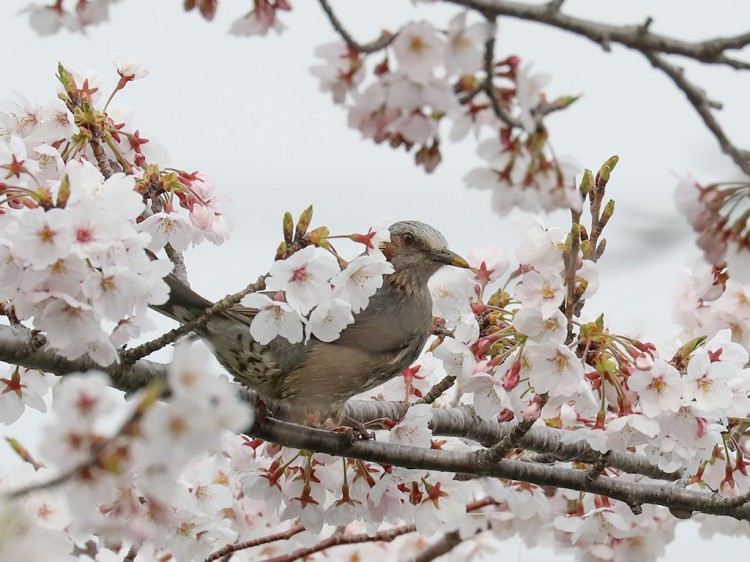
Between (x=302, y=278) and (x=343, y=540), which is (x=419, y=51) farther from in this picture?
(x=343, y=540)

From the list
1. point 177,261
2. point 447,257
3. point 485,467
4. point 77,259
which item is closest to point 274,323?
point 77,259

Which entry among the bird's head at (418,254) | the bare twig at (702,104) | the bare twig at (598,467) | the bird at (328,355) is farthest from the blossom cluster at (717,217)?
the bird's head at (418,254)

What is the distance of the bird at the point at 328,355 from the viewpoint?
2934mm

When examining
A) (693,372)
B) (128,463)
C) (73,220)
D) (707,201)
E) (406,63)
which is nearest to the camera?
(128,463)

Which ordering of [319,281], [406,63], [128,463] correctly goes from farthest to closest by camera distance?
1. [319,281]
2. [406,63]
3. [128,463]

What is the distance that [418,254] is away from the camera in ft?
11.0

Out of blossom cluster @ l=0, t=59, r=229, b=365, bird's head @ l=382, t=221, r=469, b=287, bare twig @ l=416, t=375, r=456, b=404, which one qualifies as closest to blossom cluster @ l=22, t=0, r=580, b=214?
blossom cluster @ l=0, t=59, r=229, b=365

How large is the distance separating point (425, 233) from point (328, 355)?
24.1 inches

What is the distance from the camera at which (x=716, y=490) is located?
307cm

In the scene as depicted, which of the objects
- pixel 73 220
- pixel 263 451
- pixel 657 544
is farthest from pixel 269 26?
pixel 657 544

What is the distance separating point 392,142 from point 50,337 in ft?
2.85

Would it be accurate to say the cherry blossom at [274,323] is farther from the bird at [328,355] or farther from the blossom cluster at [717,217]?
the blossom cluster at [717,217]

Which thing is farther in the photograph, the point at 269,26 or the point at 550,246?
the point at 550,246

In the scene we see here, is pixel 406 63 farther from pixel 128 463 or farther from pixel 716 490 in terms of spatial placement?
pixel 716 490
